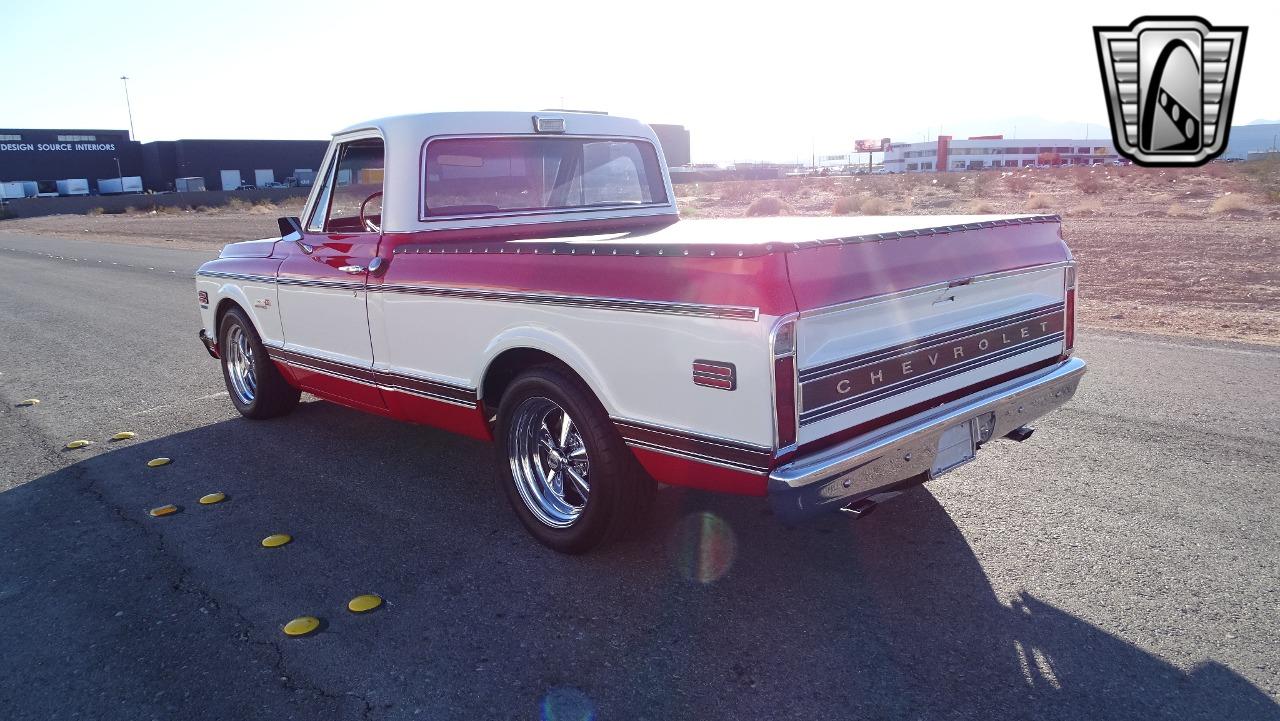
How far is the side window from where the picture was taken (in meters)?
5.00

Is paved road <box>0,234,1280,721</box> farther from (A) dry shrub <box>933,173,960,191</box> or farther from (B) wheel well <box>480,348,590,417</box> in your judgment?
(A) dry shrub <box>933,173,960,191</box>

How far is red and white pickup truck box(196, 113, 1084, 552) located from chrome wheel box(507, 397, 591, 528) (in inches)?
0.4

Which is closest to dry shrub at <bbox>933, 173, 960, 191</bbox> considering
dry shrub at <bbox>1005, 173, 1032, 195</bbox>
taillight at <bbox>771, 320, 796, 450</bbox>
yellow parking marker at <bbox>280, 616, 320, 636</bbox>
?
dry shrub at <bbox>1005, 173, 1032, 195</bbox>

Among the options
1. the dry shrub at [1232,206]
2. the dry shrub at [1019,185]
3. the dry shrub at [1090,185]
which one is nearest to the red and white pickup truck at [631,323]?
the dry shrub at [1232,206]

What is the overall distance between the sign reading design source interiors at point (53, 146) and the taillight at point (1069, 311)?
290ft

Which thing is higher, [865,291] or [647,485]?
[865,291]

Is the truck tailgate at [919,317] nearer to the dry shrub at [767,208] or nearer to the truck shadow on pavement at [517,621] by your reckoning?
the truck shadow on pavement at [517,621]

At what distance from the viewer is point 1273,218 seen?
20.4 meters

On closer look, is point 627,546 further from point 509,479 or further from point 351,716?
point 351,716

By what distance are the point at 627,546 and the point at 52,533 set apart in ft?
9.33

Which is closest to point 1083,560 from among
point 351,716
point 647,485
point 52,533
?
point 647,485

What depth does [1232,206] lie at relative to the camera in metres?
22.9

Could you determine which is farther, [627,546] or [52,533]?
[52,533]

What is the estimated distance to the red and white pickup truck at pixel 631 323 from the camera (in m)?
3.07
